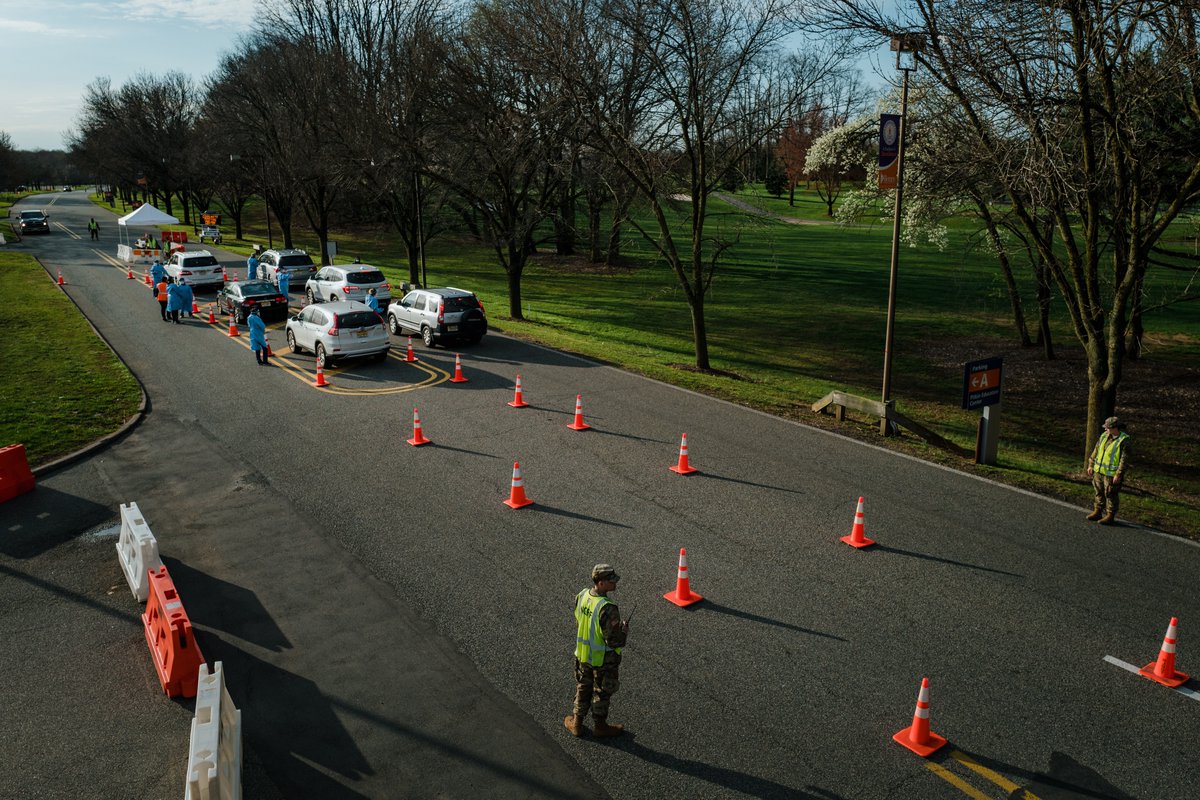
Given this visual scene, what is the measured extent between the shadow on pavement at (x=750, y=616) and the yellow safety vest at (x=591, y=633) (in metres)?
2.75

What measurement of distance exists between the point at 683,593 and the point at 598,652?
286 centimetres

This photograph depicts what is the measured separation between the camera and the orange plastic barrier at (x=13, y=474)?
13.0m

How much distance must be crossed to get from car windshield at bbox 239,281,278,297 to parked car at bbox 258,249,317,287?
7.98 meters

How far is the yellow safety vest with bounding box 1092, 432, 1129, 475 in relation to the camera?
11.3m

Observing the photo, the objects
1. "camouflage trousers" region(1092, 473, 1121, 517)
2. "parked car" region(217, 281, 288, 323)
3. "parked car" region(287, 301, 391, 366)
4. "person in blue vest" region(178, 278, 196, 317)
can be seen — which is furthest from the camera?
"person in blue vest" region(178, 278, 196, 317)

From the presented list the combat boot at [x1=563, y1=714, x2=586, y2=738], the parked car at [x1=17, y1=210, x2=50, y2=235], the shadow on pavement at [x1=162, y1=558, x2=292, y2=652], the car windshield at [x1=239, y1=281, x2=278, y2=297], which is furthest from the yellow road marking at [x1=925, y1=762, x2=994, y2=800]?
the parked car at [x1=17, y1=210, x2=50, y2=235]

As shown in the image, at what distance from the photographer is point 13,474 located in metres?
13.1

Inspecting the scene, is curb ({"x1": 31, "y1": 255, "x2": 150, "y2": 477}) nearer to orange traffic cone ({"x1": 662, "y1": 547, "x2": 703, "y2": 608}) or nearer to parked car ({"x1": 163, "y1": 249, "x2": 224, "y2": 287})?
A: orange traffic cone ({"x1": 662, "y1": 547, "x2": 703, "y2": 608})

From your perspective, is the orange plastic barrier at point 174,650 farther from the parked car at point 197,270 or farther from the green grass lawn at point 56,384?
the parked car at point 197,270

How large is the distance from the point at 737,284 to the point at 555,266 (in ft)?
43.1

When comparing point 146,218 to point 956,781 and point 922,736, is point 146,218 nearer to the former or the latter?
point 922,736

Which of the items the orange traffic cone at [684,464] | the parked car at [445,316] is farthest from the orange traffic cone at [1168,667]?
the parked car at [445,316]

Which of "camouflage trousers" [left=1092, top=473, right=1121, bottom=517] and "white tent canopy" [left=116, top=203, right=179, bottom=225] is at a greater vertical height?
"white tent canopy" [left=116, top=203, right=179, bottom=225]

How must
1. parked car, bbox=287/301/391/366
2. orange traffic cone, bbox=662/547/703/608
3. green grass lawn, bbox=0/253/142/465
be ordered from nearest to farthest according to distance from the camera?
orange traffic cone, bbox=662/547/703/608
green grass lawn, bbox=0/253/142/465
parked car, bbox=287/301/391/366
